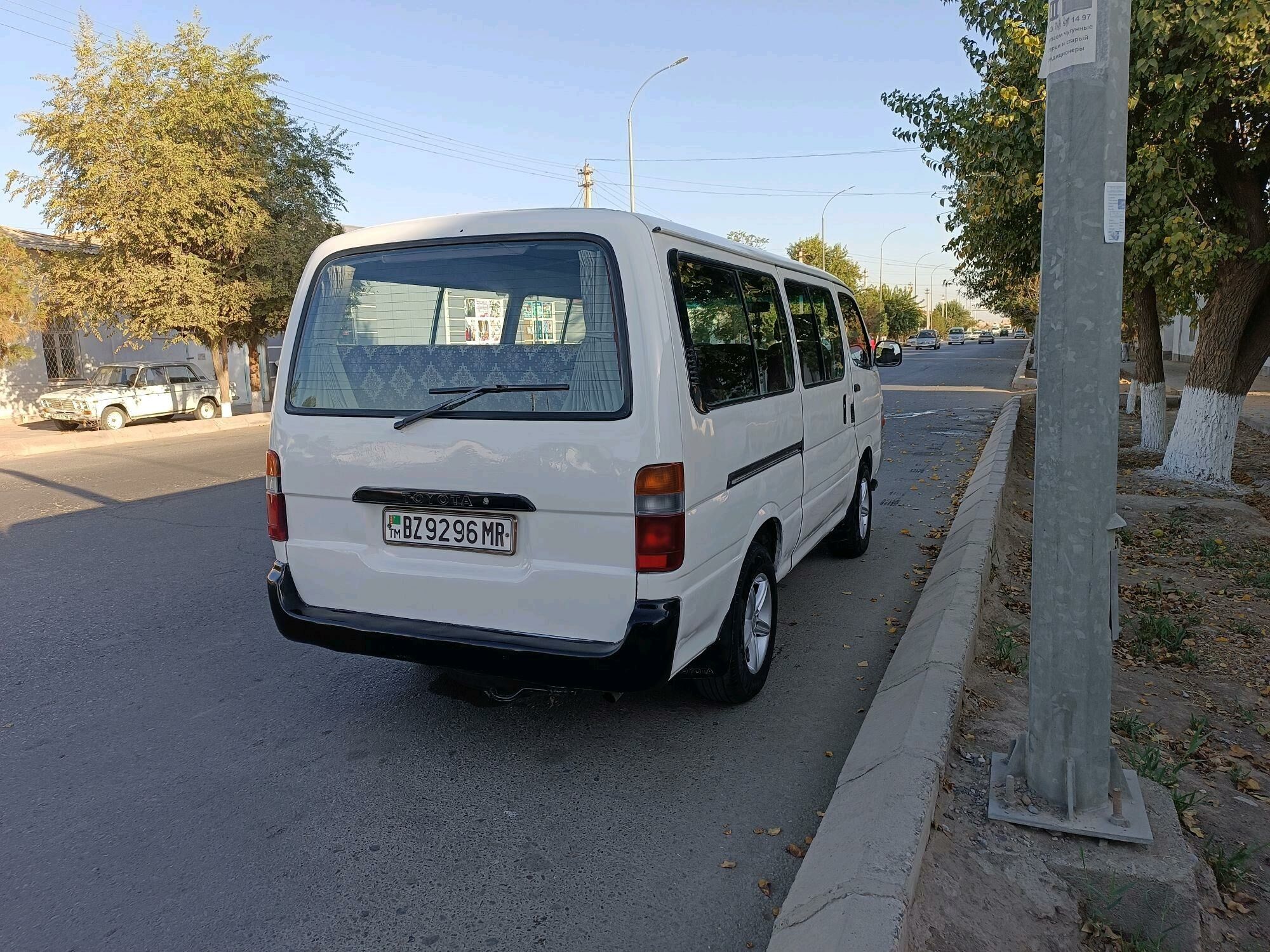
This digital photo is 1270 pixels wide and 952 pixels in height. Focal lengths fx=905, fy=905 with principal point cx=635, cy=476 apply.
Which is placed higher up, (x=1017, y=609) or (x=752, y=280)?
(x=752, y=280)

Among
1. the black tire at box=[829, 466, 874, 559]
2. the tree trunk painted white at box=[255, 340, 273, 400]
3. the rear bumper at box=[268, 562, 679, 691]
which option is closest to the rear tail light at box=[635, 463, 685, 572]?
the rear bumper at box=[268, 562, 679, 691]

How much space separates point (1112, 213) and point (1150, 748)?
6.92 feet

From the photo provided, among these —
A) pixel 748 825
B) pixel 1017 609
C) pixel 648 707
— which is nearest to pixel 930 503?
pixel 1017 609

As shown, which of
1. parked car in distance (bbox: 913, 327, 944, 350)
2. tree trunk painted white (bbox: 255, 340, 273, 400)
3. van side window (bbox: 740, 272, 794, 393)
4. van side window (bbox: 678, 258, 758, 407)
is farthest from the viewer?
parked car in distance (bbox: 913, 327, 944, 350)

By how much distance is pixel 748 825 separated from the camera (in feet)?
10.4

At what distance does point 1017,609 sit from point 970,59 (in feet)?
27.4

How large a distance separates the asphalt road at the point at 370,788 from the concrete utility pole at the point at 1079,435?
0.89 m

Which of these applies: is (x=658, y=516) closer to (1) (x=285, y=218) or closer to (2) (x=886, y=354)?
(2) (x=886, y=354)

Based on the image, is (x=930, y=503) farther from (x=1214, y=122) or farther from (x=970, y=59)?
(x=970, y=59)

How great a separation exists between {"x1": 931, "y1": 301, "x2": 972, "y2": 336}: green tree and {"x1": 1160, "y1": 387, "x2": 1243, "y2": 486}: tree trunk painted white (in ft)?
399

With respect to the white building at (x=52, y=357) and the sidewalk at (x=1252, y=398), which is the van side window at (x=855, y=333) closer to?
the sidewalk at (x=1252, y=398)

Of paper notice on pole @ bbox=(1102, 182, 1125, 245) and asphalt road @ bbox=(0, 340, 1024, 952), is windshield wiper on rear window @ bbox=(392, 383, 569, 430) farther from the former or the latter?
paper notice on pole @ bbox=(1102, 182, 1125, 245)

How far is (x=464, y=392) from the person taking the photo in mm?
3350

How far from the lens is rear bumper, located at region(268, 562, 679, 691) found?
3.18 metres
